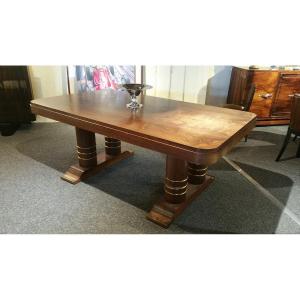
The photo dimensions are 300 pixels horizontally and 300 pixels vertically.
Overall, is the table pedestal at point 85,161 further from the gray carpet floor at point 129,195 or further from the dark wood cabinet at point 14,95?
the dark wood cabinet at point 14,95

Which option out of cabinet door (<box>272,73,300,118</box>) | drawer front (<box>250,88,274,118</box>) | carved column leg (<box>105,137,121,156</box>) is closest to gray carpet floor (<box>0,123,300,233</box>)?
carved column leg (<box>105,137,121,156</box>)

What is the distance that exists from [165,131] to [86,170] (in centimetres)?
105

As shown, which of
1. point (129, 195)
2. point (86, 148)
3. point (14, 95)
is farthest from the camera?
point (14, 95)

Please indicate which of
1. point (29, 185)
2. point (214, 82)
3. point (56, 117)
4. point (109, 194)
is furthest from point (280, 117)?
point (29, 185)

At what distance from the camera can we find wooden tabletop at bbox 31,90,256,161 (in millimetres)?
1379

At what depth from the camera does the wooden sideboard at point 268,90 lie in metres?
3.37

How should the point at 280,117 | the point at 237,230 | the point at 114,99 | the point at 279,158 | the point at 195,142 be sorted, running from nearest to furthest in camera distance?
1. the point at 195,142
2. the point at 237,230
3. the point at 114,99
4. the point at 279,158
5. the point at 280,117

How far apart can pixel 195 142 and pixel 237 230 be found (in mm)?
752

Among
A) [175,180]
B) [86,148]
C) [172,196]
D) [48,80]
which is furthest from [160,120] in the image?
[48,80]

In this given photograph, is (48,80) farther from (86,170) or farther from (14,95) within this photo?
(86,170)

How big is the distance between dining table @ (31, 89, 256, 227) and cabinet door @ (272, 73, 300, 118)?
1.99m

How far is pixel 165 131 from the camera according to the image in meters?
1.49

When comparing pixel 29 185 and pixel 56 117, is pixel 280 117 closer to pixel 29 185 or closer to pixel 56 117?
pixel 56 117
